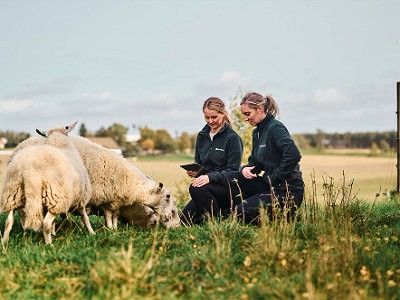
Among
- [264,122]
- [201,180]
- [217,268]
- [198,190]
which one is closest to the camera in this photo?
[217,268]

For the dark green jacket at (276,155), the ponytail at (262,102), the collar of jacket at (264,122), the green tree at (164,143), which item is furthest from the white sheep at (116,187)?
the green tree at (164,143)

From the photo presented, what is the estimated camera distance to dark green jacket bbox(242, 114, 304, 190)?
7609mm

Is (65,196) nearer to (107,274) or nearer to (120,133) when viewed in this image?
(107,274)

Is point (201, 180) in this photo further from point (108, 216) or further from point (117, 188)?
point (108, 216)

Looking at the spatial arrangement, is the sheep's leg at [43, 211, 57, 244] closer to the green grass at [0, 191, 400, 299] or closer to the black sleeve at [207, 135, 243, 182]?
the green grass at [0, 191, 400, 299]

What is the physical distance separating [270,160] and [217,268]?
2784mm

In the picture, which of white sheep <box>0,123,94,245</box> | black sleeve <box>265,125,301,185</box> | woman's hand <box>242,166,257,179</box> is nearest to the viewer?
white sheep <box>0,123,94,245</box>

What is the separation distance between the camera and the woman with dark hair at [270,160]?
7651 mm

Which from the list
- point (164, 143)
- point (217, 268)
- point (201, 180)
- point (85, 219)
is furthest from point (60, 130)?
point (164, 143)

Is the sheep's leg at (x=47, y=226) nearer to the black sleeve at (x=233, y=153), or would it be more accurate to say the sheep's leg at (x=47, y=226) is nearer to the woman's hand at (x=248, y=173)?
the black sleeve at (x=233, y=153)

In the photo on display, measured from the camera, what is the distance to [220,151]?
29.3 feet

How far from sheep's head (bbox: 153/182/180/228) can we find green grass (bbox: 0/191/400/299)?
1946 mm

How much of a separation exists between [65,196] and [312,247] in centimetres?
338

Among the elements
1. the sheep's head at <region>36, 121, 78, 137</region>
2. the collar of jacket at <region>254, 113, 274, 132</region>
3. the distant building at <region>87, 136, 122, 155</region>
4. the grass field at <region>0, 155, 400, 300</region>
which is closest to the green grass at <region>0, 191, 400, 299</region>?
the grass field at <region>0, 155, 400, 300</region>
